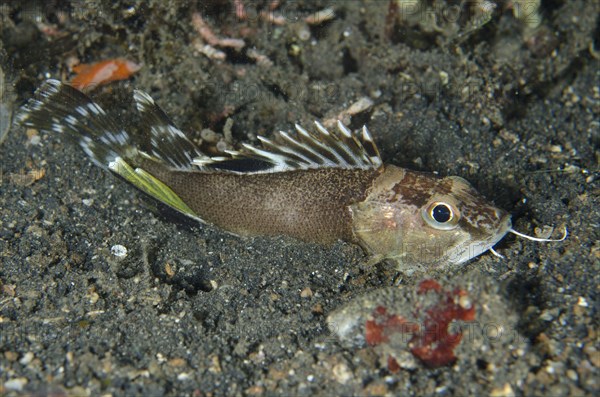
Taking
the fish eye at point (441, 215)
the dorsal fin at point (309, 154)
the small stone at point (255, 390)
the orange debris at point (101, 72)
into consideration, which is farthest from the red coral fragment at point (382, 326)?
the orange debris at point (101, 72)

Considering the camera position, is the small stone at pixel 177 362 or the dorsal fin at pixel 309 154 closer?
the small stone at pixel 177 362

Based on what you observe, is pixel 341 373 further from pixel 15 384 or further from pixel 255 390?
pixel 15 384

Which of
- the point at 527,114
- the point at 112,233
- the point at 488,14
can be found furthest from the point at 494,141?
the point at 112,233

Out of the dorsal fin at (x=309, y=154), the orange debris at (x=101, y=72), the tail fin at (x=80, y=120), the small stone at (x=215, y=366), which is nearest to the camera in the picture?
the small stone at (x=215, y=366)

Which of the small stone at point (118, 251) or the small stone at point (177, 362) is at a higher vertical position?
→ the small stone at point (177, 362)

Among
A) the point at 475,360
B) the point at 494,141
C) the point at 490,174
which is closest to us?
the point at 475,360

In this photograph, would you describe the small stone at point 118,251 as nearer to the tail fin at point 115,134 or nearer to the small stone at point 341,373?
the tail fin at point 115,134

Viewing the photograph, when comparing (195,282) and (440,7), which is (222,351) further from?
(440,7)
